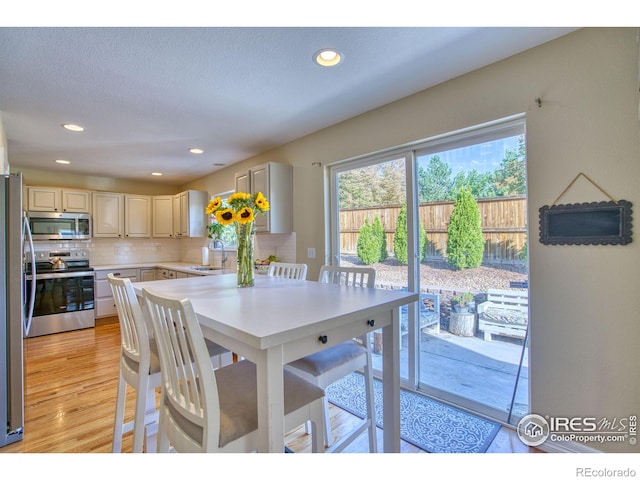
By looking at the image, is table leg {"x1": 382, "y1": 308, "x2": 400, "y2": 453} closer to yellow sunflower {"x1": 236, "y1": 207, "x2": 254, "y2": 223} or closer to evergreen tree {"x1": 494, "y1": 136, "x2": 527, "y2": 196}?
yellow sunflower {"x1": 236, "y1": 207, "x2": 254, "y2": 223}

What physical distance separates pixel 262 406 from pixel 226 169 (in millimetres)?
4193

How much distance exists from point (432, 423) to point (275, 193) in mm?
2529

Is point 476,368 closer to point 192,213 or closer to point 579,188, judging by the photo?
point 579,188

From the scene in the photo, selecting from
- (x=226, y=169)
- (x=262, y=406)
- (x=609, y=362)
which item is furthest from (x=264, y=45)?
(x=226, y=169)

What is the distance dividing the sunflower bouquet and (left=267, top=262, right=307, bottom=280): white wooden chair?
558mm

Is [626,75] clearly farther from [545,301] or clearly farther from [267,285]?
[267,285]

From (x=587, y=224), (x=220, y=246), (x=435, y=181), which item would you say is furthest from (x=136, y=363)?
(x=220, y=246)

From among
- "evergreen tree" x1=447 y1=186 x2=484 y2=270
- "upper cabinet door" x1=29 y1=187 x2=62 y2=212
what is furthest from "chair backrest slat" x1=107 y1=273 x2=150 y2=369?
"upper cabinet door" x1=29 y1=187 x2=62 y2=212

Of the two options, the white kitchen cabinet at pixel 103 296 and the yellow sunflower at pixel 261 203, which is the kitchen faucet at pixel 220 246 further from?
the yellow sunflower at pixel 261 203

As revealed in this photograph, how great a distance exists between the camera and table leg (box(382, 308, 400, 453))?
1436 millimetres

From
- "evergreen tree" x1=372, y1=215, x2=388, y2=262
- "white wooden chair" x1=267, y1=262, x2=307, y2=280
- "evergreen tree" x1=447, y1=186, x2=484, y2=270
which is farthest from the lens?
"evergreen tree" x1=372, y1=215, x2=388, y2=262

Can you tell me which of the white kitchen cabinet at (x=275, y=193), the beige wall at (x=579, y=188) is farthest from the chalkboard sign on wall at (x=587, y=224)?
the white kitchen cabinet at (x=275, y=193)
